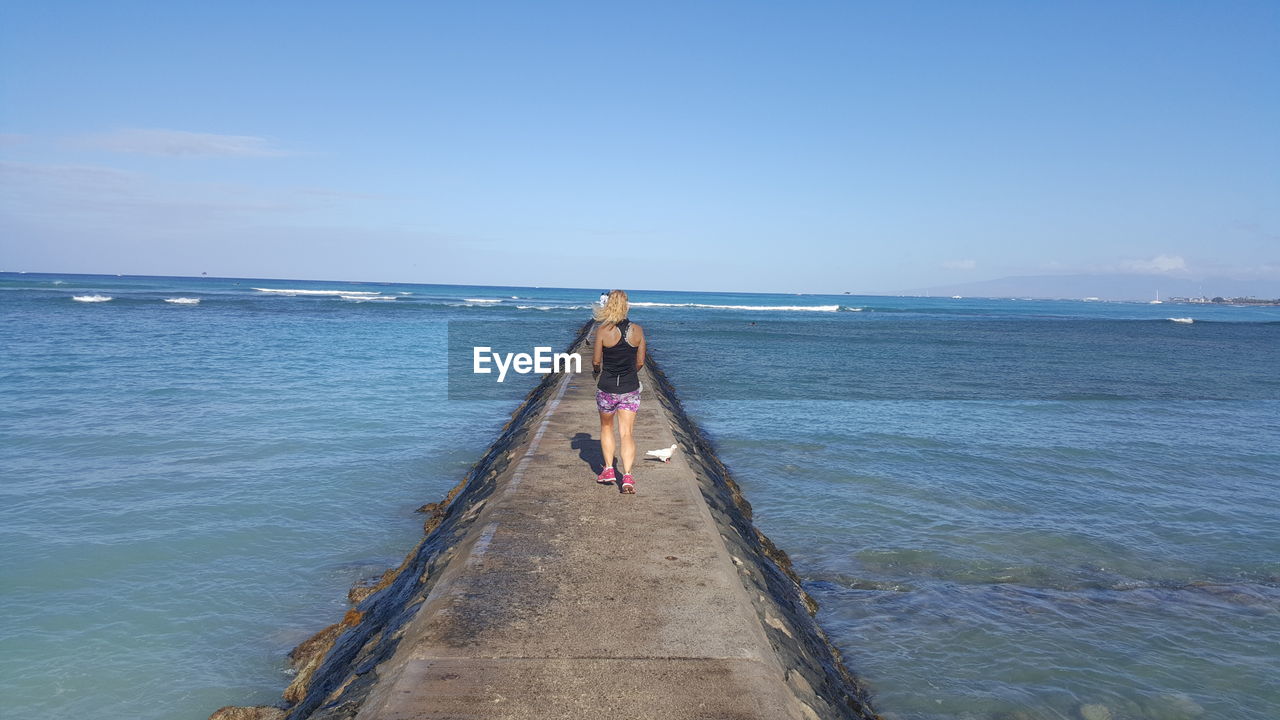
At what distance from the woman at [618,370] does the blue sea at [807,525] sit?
2.13 metres

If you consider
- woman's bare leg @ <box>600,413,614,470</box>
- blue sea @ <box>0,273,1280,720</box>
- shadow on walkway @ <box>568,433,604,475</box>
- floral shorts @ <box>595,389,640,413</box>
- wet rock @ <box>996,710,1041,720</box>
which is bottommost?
wet rock @ <box>996,710,1041,720</box>

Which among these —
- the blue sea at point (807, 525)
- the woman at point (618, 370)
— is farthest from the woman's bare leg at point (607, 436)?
the blue sea at point (807, 525)

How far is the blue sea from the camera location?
5145mm

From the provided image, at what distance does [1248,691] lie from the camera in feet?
16.8

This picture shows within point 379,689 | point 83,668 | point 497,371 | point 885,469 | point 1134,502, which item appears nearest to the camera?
point 379,689

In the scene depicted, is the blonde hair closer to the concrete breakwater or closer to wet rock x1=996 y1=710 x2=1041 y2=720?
the concrete breakwater

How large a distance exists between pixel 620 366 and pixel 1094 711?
3.94m

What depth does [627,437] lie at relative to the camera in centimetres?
632

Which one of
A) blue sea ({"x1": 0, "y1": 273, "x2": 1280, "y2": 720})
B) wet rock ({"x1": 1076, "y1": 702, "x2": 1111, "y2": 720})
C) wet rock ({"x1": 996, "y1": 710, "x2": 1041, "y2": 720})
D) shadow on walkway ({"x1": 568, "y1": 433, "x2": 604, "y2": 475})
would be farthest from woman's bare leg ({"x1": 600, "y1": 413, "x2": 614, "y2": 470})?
wet rock ({"x1": 1076, "y1": 702, "x2": 1111, "y2": 720})

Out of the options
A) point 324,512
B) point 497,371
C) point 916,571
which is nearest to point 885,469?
point 916,571

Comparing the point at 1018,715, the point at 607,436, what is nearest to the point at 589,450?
the point at 607,436

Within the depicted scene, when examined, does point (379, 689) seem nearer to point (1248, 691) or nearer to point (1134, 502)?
point (1248, 691)

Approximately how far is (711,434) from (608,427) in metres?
7.47

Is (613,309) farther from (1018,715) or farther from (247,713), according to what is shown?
(1018,715)
